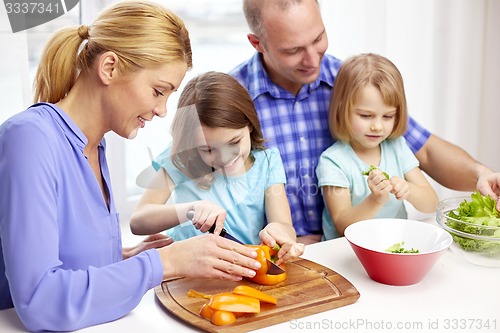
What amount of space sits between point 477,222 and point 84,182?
0.79m

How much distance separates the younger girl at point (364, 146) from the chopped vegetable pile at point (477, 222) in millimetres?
283

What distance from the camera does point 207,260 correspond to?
1.14 m

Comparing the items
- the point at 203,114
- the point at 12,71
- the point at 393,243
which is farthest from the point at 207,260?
the point at 12,71

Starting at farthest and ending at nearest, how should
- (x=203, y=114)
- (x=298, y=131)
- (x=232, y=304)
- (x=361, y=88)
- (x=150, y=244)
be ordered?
(x=298, y=131)
(x=361, y=88)
(x=150, y=244)
(x=203, y=114)
(x=232, y=304)

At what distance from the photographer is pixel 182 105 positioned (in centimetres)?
130

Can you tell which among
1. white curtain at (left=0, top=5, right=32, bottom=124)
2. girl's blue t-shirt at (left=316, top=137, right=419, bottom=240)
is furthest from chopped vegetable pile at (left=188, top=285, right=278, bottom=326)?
white curtain at (left=0, top=5, right=32, bottom=124)

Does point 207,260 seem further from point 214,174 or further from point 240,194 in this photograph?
point 240,194

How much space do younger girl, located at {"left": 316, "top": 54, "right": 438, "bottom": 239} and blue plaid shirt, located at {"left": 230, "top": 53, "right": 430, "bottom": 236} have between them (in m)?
0.05

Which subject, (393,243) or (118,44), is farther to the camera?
(393,243)

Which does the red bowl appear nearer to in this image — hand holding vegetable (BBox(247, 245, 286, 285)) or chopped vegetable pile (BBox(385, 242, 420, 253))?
chopped vegetable pile (BBox(385, 242, 420, 253))

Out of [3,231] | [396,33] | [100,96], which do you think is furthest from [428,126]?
[3,231]

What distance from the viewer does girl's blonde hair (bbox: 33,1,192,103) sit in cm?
112

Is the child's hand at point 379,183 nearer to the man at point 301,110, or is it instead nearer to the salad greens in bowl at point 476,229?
the salad greens in bowl at point 476,229

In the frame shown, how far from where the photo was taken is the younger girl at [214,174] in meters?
1.28
